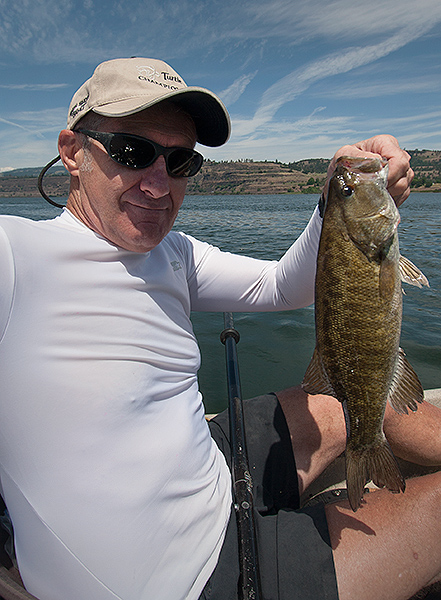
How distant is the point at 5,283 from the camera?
52.7 inches

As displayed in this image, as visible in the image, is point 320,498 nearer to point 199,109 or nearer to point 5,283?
point 5,283

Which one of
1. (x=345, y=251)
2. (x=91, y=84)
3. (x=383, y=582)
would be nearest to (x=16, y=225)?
(x=91, y=84)

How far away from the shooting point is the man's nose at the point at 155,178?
1.77 meters

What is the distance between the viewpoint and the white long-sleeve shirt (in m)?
1.35

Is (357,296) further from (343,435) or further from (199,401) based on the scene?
(343,435)

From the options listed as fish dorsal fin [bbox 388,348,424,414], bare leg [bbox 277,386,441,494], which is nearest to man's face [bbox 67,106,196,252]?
fish dorsal fin [bbox 388,348,424,414]

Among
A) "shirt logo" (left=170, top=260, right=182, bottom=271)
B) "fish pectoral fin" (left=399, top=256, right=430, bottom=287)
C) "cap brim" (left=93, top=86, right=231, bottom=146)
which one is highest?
"cap brim" (left=93, top=86, right=231, bottom=146)

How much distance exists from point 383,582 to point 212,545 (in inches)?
31.5

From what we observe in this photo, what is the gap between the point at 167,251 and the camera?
2.15 metres

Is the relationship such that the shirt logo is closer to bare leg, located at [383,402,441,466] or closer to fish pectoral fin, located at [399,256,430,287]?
fish pectoral fin, located at [399,256,430,287]

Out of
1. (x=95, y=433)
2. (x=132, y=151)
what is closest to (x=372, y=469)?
(x=95, y=433)

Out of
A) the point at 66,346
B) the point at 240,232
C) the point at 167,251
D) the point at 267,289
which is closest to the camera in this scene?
the point at 66,346

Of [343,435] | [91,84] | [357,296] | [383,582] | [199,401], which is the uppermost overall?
[91,84]

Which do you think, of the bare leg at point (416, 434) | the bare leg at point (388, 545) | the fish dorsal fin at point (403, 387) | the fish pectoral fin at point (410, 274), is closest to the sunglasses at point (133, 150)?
the fish pectoral fin at point (410, 274)
